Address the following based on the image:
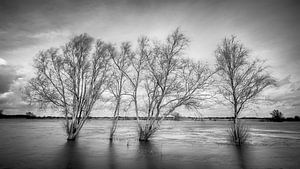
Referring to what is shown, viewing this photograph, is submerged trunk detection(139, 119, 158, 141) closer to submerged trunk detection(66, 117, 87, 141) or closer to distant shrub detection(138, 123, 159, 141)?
distant shrub detection(138, 123, 159, 141)

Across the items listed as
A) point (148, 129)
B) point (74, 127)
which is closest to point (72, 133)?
point (74, 127)

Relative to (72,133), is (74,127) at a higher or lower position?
higher

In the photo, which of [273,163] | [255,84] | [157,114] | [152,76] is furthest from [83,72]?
[273,163]

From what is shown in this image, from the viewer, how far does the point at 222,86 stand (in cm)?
1739

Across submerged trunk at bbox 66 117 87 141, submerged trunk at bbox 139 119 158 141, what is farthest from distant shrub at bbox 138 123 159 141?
submerged trunk at bbox 66 117 87 141

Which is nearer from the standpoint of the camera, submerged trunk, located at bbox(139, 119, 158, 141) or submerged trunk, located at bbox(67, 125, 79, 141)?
submerged trunk, located at bbox(139, 119, 158, 141)

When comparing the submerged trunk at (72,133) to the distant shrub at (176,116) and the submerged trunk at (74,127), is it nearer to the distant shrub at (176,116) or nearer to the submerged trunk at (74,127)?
the submerged trunk at (74,127)

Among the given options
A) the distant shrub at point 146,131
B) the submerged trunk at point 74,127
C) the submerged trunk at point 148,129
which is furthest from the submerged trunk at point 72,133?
the submerged trunk at point 148,129

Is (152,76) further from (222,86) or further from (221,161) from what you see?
(221,161)

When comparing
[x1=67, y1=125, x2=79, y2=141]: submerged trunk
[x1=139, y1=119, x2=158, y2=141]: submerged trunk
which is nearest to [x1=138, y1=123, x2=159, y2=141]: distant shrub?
[x1=139, y1=119, x2=158, y2=141]: submerged trunk

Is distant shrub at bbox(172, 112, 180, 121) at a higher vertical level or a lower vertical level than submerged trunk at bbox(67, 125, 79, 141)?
higher

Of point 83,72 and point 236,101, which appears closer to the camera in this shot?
point 236,101

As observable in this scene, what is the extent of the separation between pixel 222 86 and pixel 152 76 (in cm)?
685

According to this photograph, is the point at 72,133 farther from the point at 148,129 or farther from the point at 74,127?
the point at 148,129
